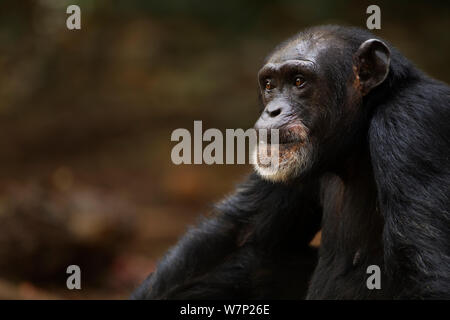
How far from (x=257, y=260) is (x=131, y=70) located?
906 centimetres

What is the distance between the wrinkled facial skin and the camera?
4824 millimetres

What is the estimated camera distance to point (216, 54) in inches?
553

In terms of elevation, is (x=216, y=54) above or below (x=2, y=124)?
above

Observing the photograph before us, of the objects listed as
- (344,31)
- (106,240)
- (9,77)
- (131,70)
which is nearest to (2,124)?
(9,77)

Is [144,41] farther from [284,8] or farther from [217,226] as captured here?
[217,226]

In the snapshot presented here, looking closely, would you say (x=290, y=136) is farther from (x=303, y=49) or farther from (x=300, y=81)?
(x=303, y=49)

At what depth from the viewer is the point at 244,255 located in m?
5.84

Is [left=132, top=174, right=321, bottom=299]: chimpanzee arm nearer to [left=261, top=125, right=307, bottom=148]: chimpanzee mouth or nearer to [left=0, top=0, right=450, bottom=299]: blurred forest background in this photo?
[left=261, top=125, right=307, bottom=148]: chimpanzee mouth

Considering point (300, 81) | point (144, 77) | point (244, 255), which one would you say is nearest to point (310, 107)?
point (300, 81)

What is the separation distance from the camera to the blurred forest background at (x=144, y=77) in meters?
13.1

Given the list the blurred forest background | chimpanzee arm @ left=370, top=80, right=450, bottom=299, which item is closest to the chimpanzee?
chimpanzee arm @ left=370, top=80, right=450, bottom=299

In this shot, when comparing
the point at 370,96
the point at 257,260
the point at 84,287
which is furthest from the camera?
the point at 84,287

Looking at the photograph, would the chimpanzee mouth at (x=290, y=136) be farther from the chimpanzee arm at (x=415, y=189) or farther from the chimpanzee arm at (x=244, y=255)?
the chimpanzee arm at (x=244, y=255)

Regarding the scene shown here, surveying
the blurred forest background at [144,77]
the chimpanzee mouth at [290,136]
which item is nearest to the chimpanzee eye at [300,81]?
the chimpanzee mouth at [290,136]
